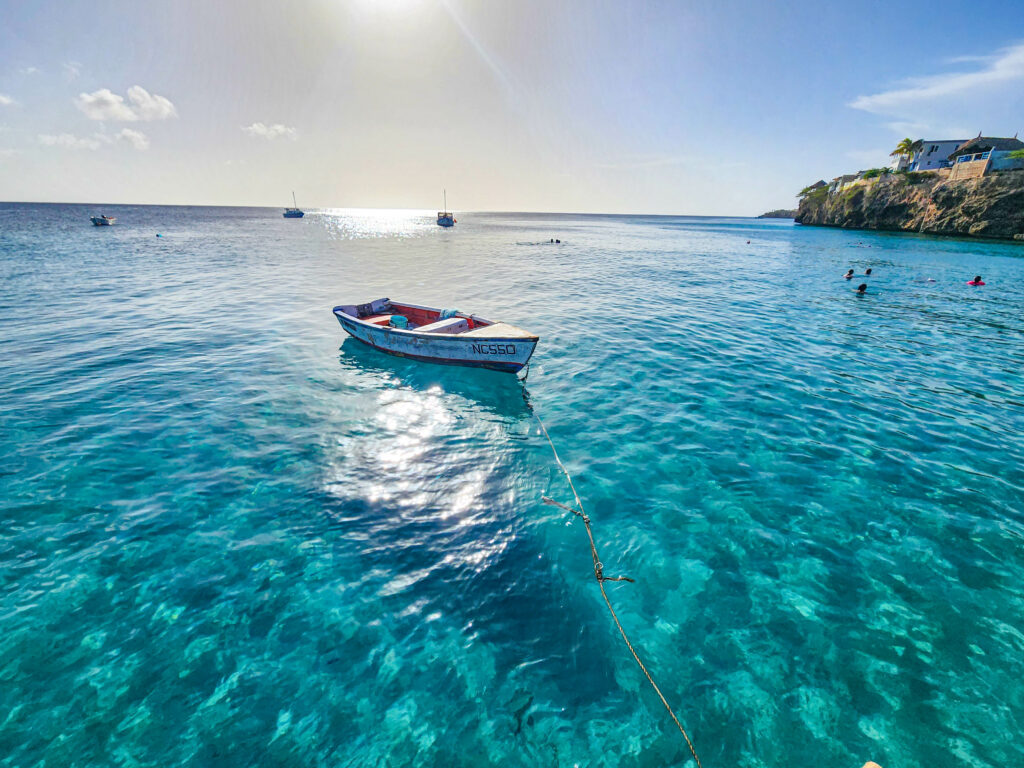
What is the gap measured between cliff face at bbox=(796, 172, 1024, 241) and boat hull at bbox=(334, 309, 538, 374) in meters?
103

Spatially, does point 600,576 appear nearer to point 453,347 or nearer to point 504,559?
point 504,559

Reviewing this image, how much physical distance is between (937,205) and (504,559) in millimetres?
119464

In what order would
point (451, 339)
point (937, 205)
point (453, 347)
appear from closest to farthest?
1. point (451, 339)
2. point (453, 347)
3. point (937, 205)

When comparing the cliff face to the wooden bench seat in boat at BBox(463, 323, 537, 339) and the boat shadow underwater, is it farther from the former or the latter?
the boat shadow underwater

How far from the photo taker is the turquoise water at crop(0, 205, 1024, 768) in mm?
5668

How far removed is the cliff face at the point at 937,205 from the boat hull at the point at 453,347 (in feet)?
338

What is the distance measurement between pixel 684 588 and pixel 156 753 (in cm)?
875

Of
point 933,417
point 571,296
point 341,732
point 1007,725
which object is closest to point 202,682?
point 341,732

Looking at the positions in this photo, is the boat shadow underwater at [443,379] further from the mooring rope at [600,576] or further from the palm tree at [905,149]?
the palm tree at [905,149]

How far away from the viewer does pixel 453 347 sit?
16.9 metres

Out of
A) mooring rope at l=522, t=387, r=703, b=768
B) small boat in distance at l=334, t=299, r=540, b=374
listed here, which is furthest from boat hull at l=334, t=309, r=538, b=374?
mooring rope at l=522, t=387, r=703, b=768

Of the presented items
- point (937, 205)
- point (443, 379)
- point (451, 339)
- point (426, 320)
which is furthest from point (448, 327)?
point (937, 205)

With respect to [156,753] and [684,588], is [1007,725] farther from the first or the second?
[156,753]

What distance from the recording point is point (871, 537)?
873 centimetres
